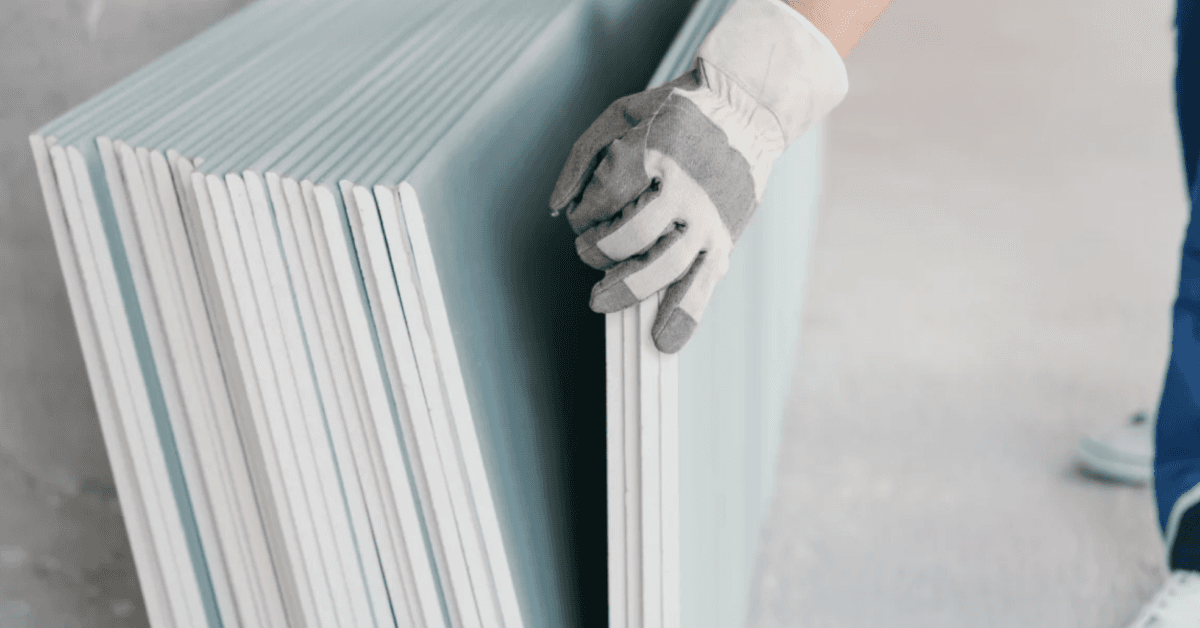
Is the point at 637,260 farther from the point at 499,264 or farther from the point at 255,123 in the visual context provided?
the point at 255,123

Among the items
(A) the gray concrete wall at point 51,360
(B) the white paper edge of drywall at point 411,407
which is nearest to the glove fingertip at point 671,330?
(B) the white paper edge of drywall at point 411,407

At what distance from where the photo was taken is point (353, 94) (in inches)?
36.5

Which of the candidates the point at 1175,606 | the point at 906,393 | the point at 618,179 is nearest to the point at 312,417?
the point at 618,179

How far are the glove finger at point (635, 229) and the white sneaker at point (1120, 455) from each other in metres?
1.60

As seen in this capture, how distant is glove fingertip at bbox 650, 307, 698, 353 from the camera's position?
2.49 feet

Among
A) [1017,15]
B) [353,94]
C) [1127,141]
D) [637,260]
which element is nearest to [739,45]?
[637,260]

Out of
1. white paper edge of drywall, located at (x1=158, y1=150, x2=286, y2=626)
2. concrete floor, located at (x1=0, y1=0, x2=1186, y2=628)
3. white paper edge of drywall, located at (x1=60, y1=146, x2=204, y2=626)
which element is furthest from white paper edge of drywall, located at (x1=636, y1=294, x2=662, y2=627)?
concrete floor, located at (x1=0, y1=0, x2=1186, y2=628)

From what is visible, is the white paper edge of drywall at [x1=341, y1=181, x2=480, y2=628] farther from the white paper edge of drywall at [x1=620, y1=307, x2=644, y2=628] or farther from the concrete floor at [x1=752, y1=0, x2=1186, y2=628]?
the concrete floor at [x1=752, y1=0, x2=1186, y2=628]

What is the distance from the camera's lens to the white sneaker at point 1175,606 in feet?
4.88

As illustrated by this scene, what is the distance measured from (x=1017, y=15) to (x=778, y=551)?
5.92 meters

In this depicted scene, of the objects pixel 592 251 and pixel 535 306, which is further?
pixel 535 306

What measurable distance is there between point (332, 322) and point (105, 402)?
0.37m

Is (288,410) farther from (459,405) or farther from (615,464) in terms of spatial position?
(615,464)

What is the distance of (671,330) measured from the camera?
0.76 metres
